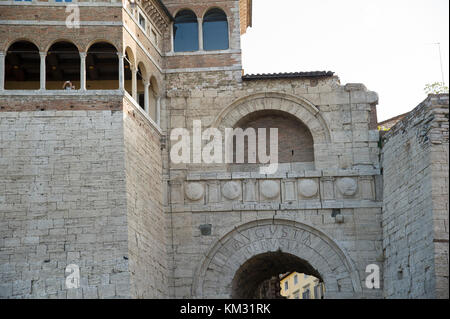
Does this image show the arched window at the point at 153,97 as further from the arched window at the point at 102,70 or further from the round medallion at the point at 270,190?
the round medallion at the point at 270,190

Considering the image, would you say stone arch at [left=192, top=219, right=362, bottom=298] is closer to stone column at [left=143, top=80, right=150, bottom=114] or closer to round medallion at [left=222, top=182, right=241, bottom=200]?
round medallion at [left=222, top=182, right=241, bottom=200]

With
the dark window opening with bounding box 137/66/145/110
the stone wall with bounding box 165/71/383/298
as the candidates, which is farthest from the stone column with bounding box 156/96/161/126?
the dark window opening with bounding box 137/66/145/110

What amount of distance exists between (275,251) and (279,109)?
4132mm

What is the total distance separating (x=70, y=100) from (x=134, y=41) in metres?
2.73

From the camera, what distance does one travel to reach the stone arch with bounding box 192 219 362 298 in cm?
2244

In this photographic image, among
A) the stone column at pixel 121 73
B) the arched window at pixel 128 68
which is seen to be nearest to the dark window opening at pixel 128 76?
the arched window at pixel 128 68

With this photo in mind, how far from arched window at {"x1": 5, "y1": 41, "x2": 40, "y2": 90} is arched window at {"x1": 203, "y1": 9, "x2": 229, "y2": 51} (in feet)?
16.0

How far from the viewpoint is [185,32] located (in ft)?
82.6

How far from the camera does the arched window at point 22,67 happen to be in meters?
23.0

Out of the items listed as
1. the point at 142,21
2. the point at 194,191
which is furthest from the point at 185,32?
the point at 194,191

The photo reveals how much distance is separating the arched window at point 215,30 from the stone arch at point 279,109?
1866 millimetres

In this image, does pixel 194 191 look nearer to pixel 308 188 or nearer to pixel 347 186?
pixel 308 188
